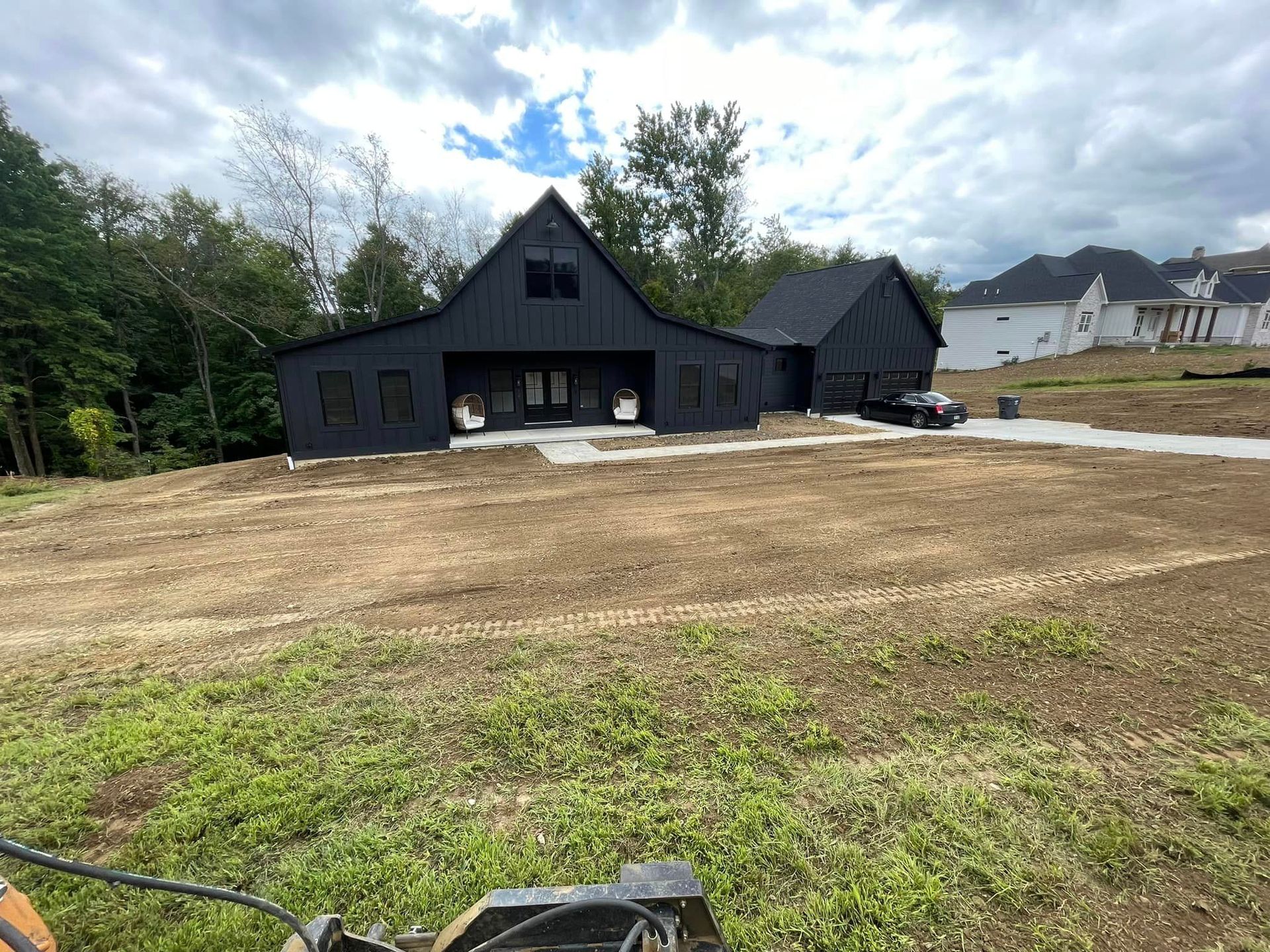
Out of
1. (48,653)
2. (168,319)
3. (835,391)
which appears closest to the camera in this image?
(48,653)

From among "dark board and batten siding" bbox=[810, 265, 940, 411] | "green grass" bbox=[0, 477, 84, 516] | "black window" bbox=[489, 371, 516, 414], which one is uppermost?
"dark board and batten siding" bbox=[810, 265, 940, 411]

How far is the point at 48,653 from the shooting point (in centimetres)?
399

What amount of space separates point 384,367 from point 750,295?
99.0ft

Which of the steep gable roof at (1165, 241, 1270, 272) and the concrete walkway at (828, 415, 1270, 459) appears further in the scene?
the steep gable roof at (1165, 241, 1270, 272)

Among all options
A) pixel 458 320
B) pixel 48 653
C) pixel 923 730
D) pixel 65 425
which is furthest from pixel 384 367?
pixel 65 425

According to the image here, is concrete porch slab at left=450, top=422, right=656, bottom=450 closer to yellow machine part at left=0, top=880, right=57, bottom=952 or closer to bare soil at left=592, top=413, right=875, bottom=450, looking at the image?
bare soil at left=592, top=413, right=875, bottom=450

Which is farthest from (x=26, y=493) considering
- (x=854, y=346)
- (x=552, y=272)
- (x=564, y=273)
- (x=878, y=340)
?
(x=878, y=340)

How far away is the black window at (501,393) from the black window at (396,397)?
3028 mm

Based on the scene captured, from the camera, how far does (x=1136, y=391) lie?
762 inches

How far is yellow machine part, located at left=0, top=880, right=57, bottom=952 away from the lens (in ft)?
3.99

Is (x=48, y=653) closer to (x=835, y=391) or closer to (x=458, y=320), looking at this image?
(x=458, y=320)

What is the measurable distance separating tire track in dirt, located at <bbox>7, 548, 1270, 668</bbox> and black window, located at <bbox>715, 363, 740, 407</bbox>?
11.6 m

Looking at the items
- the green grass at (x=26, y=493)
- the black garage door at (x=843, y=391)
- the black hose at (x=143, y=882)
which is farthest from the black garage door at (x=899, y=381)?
the green grass at (x=26, y=493)

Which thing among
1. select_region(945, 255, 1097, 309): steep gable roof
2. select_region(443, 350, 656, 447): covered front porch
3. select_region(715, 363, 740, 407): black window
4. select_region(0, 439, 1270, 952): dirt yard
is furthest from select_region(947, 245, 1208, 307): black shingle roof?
select_region(0, 439, 1270, 952): dirt yard
